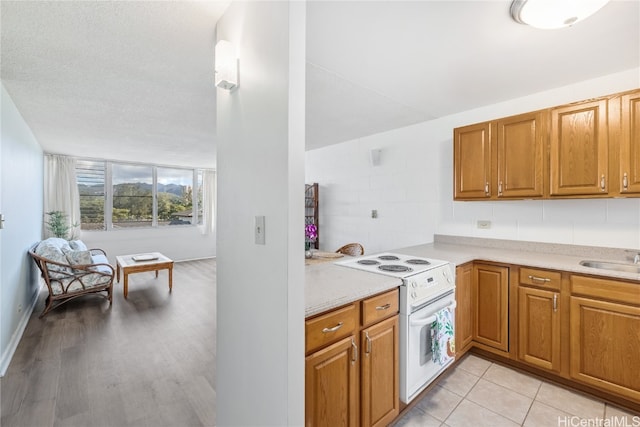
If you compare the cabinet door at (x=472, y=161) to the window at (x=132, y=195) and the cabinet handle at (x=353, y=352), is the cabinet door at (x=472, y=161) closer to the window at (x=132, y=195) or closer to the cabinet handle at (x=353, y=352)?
the cabinet handle at (x=353, y=352)

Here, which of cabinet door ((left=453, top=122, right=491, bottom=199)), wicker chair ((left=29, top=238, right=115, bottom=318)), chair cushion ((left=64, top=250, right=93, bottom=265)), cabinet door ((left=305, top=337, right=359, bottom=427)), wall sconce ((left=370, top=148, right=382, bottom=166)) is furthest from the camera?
A: wall sconce ((left=370, top=148, right=382, bottom=166))

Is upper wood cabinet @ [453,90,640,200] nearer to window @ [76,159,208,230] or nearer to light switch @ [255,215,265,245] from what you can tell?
light switch @ [255,215,265,245]

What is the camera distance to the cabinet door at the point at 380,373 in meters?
1.38

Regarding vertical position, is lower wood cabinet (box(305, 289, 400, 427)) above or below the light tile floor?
above

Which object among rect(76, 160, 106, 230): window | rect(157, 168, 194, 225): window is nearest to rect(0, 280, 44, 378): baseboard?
rect(76, 160, 106, 230): window

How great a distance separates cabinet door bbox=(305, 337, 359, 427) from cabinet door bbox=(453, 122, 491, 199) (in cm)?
199

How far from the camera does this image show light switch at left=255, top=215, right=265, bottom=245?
3.85 ft

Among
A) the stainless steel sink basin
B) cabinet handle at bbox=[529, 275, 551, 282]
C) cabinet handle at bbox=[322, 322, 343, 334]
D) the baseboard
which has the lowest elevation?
the baseboard

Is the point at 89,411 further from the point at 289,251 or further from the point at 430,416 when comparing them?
the point at 430,416

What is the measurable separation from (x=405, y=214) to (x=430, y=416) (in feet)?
7.16

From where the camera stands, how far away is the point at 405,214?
11.5ft

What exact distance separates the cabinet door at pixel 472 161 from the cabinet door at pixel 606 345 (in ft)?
3.62

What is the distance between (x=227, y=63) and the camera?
134 centimetres

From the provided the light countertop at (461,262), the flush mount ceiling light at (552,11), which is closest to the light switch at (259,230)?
the light countertop at (461,262)
